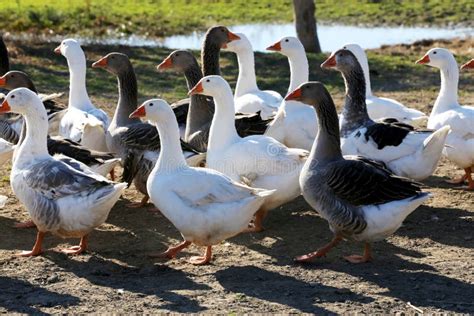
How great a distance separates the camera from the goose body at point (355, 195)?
21.9 ft

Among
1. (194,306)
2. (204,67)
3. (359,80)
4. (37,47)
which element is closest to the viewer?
(194,306)

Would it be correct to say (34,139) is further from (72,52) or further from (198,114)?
(72,52)

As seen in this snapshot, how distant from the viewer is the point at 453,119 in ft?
29.2

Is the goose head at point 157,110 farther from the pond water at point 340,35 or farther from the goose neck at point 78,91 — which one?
the pond water at point 340,35

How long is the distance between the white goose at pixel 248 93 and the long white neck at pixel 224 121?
6.50 ft

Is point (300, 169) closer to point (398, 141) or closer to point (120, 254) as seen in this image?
point (398, 141)

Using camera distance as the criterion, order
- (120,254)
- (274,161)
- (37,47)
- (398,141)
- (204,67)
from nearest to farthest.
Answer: (120,254) → (274,161) → (398,141) → (204,67) → (37,47)

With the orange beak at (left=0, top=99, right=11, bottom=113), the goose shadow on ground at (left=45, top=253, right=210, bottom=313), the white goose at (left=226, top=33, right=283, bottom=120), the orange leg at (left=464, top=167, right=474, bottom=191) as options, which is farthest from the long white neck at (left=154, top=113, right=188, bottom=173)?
the orange leg at (left=464, top=167, right=474, bottom=191)

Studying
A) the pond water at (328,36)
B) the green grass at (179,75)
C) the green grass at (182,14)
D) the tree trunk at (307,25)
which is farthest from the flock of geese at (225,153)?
the green grass at (182,14)

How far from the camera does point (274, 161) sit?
758cm

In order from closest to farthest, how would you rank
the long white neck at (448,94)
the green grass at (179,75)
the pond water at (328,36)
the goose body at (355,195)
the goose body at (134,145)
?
the goose body at (355,195) < the goose body at (134,145) < the long white neck at (448,94) < the green grass at (179,75) < the pond water at (328,36)

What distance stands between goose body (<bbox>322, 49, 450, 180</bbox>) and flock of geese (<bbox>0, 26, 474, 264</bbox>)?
11 millimetres

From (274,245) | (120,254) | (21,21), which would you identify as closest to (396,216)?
(274,245)

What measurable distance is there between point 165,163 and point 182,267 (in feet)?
2.69
